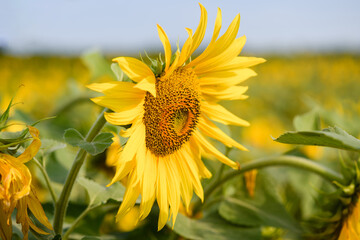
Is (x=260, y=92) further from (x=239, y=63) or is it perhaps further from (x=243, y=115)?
(x=239, y=63)

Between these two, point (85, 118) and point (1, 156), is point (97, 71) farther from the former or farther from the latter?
point (1, 156)

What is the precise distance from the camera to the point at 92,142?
2.15 feet

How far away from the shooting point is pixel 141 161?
72 cm

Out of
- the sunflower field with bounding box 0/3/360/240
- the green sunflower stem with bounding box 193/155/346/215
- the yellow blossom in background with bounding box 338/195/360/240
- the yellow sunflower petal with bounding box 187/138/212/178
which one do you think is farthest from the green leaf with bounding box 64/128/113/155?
the yellow blossom in background with bounding box 338/195/360/240

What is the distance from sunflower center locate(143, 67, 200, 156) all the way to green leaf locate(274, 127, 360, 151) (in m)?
0.23

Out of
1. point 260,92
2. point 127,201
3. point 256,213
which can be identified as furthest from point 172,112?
point 260,92

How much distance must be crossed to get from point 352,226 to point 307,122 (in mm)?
359

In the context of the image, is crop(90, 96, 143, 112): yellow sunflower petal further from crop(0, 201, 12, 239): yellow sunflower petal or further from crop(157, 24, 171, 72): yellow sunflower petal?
crop(0, 201, 12, 239): yellow sunflower petal

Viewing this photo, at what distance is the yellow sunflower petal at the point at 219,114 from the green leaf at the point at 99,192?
0.25 metres

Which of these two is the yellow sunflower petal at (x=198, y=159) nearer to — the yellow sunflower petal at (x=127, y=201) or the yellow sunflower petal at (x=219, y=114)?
the yellow sunflower petal at (x=219, y=114)

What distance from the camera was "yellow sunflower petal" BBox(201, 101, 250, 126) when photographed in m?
0.81

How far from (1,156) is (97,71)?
0.69 metres

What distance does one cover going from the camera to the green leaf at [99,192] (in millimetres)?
828

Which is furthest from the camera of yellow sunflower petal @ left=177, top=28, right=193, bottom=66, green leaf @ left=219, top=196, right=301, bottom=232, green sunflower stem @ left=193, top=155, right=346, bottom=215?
green leaf @ left=219, top=196, right=301, bottom=232
